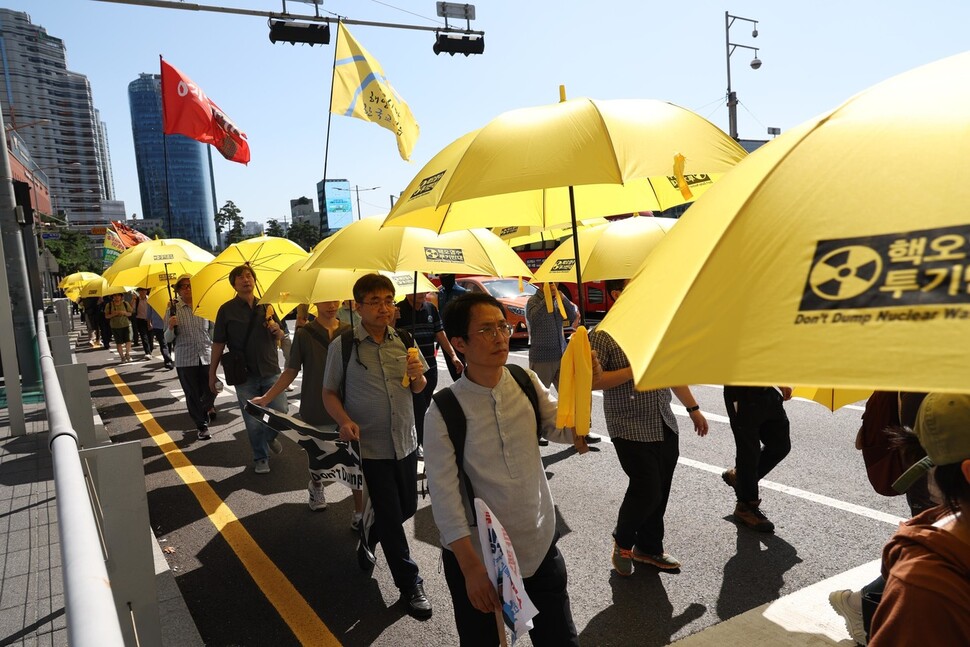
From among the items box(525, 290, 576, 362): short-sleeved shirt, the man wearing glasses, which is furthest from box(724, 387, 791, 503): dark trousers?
box(525, 290, 576, 362): short-sleeved shirt

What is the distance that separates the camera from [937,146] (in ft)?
3.66

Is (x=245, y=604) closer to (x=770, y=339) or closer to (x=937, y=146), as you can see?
(x=770, y=339)

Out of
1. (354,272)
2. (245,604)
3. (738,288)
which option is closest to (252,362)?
(354,272)

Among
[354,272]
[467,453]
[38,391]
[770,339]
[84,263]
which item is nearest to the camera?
[770,339]

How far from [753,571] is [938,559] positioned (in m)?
3.24

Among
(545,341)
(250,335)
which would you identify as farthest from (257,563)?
(545,341)

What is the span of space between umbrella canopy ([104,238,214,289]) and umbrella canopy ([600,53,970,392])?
10036 millimetres

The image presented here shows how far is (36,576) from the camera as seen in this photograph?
4.03 m

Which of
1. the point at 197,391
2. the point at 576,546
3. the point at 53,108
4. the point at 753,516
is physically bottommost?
the point at 576,546

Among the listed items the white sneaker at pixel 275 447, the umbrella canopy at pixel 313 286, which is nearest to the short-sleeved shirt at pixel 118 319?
the white sneaker at pixel 275 447

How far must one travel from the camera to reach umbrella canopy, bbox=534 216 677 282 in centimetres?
551

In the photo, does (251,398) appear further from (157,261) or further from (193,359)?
(157,261)

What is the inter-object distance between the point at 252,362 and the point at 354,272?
1885mm

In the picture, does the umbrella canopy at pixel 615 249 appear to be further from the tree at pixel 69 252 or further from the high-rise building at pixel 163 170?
the high-rise building at pixel 163 170
